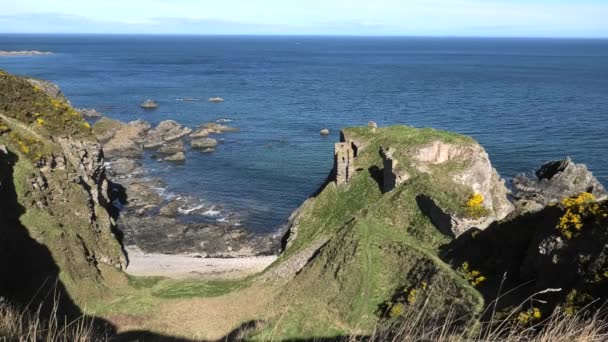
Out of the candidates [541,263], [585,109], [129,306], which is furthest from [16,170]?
[585,109]

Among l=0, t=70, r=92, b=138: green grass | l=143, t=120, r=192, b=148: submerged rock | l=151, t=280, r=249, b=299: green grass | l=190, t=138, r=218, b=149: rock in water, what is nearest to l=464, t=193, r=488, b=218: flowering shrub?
l=151, t=280, r=249, b=299: green grass

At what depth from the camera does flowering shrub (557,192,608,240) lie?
22158 millimetres

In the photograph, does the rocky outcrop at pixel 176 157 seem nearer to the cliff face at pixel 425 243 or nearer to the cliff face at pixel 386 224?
→ the cliff face at pixel 425 243

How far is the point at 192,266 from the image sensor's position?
4650cm

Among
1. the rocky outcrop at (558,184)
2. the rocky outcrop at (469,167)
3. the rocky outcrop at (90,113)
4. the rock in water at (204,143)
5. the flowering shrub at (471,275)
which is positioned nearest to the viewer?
the flowering shrub at (471,275)

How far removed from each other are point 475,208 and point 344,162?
16593 mm

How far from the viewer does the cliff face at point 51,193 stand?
118ft

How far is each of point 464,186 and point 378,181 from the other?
1076cm

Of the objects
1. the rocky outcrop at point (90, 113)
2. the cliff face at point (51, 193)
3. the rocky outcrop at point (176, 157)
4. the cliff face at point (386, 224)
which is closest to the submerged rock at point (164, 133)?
the rocky outcrop at point (176, 157)

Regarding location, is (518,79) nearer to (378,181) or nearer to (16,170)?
(378,181)

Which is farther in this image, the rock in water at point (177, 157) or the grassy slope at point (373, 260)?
the rock in water at point (177, 157)

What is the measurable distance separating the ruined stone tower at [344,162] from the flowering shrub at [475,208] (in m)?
15.2

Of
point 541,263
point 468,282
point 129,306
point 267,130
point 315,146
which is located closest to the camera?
point 541,263

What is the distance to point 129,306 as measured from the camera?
1380 inches
